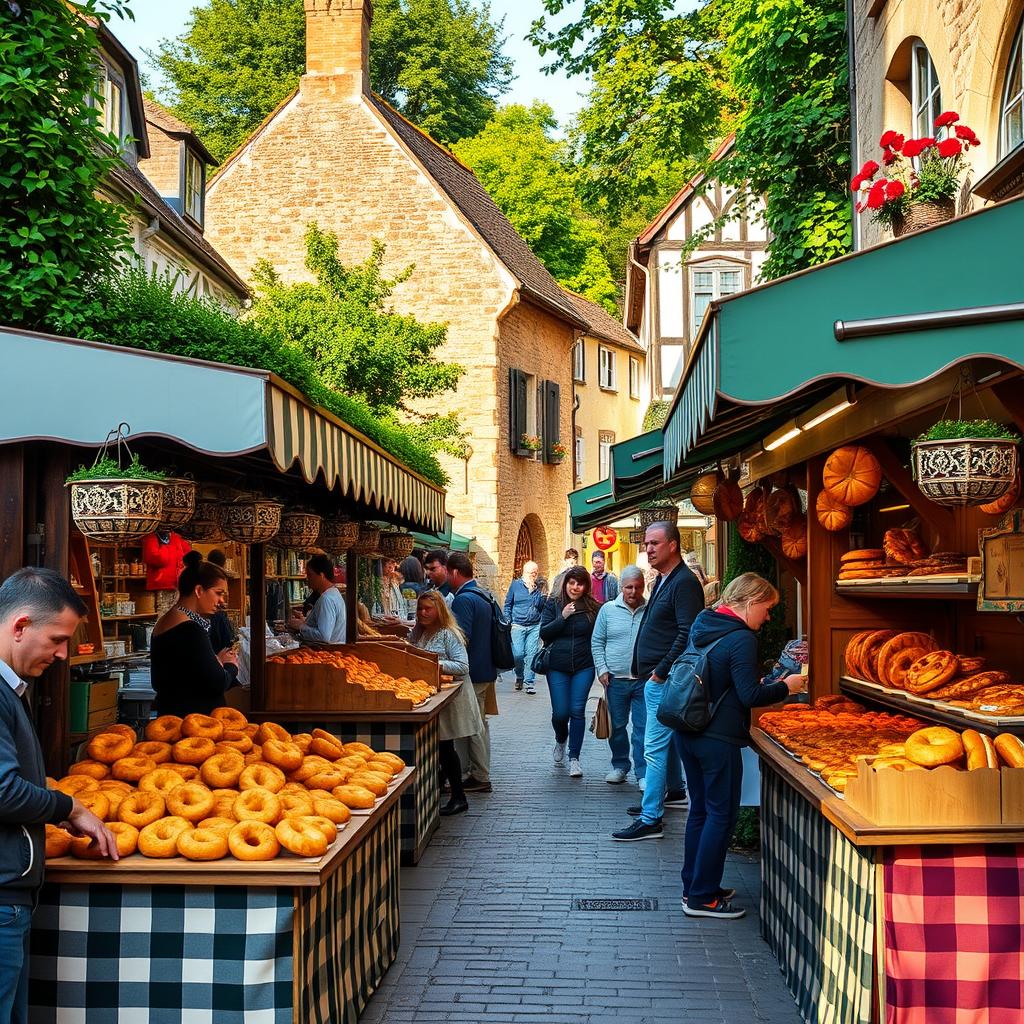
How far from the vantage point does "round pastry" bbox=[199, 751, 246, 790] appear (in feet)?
17.5

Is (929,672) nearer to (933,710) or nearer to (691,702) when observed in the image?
(933,710)

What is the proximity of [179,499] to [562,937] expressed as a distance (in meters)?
3.15

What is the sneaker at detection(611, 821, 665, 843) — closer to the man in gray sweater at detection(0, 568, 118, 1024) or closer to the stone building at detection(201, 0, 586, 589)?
the man in gray sweater at detection(0, 568, 118, 1024)

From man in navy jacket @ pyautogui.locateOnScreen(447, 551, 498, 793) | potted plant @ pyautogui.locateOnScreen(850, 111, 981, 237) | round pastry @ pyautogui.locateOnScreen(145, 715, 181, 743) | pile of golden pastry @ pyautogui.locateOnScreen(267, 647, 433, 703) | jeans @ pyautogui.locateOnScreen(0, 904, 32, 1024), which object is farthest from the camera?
man in navy jacket @ pyautogui.locateOnScreen(447, 551, 498, 793)

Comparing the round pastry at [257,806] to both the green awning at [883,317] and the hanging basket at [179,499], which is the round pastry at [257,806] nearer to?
the hanging basket at [179,499]

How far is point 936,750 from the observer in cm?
477

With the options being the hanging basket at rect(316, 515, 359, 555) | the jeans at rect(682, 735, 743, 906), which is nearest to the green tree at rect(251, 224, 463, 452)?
the hanging basket at rect(316, 515, 359, 555)

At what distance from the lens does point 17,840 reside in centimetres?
399

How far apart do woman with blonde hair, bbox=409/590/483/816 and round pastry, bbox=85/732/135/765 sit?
492 cm

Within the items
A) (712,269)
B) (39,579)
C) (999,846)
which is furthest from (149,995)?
(712,269)

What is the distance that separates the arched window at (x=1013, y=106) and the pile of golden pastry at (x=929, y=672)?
315 centimetres

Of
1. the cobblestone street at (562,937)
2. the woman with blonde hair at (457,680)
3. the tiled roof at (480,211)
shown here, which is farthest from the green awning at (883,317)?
the tiled roof at (480,211)

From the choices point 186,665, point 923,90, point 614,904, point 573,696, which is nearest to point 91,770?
point 186,665

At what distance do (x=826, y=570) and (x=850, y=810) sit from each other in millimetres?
3123
